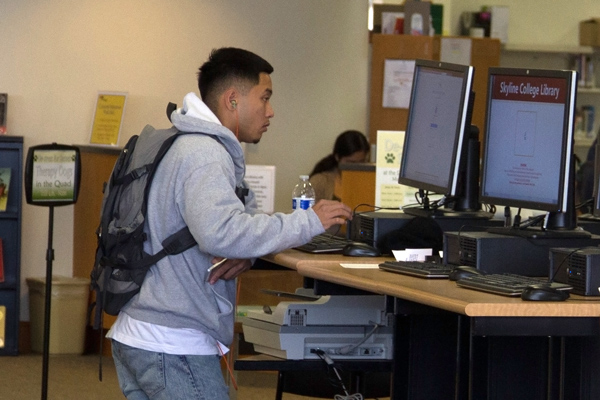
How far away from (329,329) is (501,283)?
3.17 ft

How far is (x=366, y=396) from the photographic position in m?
3.61

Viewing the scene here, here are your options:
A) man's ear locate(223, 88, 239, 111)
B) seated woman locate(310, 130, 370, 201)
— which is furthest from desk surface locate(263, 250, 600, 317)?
seated woman locate(310, 130, 370, 201)

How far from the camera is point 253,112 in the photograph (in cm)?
282

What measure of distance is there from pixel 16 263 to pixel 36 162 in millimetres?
1619

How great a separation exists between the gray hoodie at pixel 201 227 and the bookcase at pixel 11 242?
11.7 ft

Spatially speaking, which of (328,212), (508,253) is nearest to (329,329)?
(328,212)

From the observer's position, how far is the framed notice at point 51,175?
4.55 meters

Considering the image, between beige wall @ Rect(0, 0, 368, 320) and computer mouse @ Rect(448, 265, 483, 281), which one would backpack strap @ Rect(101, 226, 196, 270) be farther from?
beige wall @ Rect(0, 0, 368, 320)

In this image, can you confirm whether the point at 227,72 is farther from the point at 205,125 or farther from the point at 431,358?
the point at 431,358

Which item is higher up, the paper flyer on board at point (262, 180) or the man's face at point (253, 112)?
the man's face at point (253, 112)

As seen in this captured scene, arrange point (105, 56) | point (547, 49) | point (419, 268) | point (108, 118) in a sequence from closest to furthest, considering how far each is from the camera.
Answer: point (419, 268) < point (108, 118) < point (105, 56) < point (547, 49)

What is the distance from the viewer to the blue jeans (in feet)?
8.29

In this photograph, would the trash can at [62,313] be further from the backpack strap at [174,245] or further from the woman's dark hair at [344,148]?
the backpack strap at [174,245]

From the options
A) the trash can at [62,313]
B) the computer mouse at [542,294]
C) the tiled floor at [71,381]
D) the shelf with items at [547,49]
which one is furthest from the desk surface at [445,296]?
the shelf with items at [547,49]
